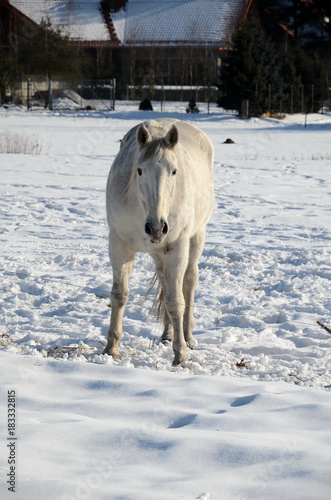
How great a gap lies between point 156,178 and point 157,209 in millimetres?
202

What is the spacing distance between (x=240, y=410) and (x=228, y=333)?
1835 mm

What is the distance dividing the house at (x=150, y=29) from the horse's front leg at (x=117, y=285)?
37.6m

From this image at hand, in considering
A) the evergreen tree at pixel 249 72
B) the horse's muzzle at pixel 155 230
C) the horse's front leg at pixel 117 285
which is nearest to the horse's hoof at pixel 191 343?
the horse's front leg at pixel 117 285

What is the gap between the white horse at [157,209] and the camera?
12.8ft

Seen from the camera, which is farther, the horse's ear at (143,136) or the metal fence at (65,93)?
the metal fence at (65,93)

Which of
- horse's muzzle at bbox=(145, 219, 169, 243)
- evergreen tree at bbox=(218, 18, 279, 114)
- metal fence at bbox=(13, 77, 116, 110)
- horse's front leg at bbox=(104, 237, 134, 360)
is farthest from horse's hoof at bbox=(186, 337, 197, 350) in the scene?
metal fence at bbox=(13, 77, 116, 110)

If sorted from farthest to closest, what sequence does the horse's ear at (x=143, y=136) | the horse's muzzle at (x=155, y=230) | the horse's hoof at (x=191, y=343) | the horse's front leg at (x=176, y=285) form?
the horse's hoof at (x=191, y=343), the horse's front leg at (x=176, y=285), the horse's ear at (x=143, y=136), the horse's muzzle at (x=155, y=230)

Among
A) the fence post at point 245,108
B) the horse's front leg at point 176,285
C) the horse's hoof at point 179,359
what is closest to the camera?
the horse's front leg at point 176,285

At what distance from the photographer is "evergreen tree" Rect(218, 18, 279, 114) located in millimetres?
30062

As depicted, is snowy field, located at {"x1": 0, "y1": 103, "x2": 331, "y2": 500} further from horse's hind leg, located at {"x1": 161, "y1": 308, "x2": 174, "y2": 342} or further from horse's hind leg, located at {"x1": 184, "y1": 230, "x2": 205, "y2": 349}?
horse's hind leg, located at {"x1": 184, "y1": 230, "x2": 205, "y2": 349}

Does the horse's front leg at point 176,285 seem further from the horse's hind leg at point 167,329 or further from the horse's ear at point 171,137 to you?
the horse's ear at point 171,137

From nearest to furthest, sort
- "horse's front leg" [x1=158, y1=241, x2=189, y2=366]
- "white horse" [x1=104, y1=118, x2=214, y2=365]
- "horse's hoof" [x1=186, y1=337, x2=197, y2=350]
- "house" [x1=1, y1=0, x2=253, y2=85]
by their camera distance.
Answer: "white horse" [x1=104, y1=118, x2=214, y2=365]
"horse's front leg" [x1=158, y1=241, x2=189, y2=366]
"horse's hoof" [x1=186, y1=337, x2=197, y2=350]
"house" [x1=1, y1=0, x2=253, y2=85]

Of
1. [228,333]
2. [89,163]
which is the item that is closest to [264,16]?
[89,163]

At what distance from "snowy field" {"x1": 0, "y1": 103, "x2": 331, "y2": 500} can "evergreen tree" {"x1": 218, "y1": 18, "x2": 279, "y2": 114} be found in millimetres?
19688
